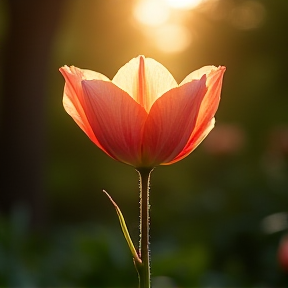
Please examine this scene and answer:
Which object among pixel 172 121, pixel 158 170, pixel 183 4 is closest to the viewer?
pixel 172 121

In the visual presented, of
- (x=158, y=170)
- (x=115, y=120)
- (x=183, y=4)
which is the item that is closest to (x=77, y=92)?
(x=115, y=120)

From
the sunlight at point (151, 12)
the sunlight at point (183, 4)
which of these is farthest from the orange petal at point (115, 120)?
the sunlight at point (151, 12)

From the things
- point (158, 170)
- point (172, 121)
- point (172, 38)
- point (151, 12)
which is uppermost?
point (151, 12)

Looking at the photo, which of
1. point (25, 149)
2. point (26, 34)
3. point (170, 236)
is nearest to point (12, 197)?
point (25, 149)

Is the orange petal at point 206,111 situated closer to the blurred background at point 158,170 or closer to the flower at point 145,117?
the flower at point 145,117

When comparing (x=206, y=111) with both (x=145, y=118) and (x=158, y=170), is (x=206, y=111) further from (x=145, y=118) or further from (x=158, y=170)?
(x=158, y=170)
